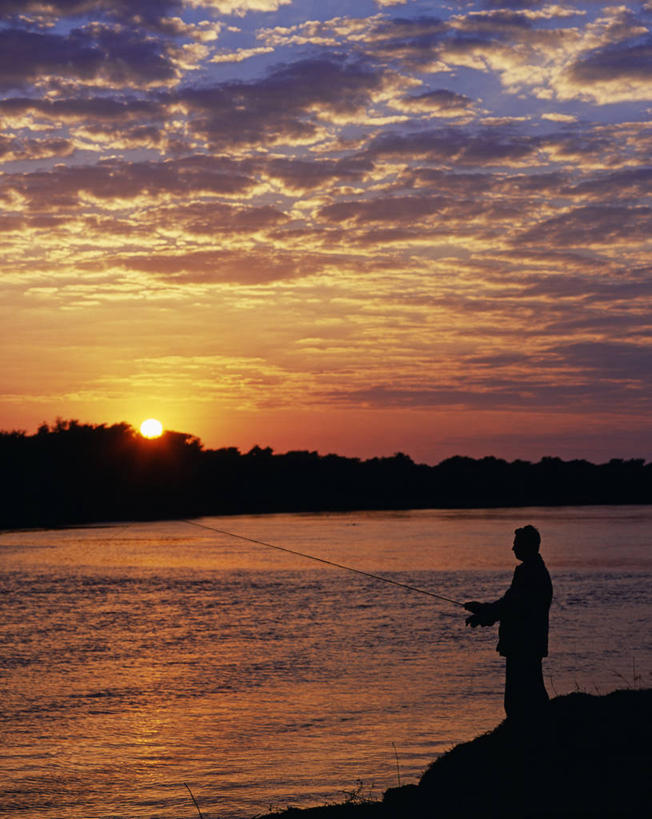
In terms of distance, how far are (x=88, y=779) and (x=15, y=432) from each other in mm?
99851

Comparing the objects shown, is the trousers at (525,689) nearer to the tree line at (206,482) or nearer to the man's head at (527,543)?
the man's head at (527,543)

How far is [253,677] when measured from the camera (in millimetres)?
17734

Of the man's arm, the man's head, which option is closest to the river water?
the man's arm

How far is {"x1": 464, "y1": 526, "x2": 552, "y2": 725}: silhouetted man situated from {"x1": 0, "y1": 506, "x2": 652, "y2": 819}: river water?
2.69m

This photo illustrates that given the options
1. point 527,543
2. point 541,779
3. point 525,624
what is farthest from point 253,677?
point 527,543

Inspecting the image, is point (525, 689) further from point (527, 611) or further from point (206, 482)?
point (206, 482)

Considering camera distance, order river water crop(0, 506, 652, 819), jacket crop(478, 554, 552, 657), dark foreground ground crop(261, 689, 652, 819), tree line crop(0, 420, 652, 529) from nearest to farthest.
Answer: dark foreground ground crop(261, 689, 652, 819), jacket crop(478, 554, 552, 657), river water crop(0, 506, 652, 819), tree line crop(0, 420, 652, 529)

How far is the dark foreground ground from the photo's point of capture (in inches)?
300

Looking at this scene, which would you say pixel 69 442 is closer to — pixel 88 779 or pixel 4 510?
pixel 4 510

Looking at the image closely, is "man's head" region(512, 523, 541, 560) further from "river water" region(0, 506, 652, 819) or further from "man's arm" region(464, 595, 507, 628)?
"river water" region(0, 506, 652, 819)

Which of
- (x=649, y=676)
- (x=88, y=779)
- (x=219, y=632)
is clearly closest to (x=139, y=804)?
(x=88, y=779)

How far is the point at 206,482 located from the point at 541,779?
112 metres

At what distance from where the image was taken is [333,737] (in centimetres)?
1301

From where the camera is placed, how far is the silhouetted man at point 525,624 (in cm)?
Answer: 805
